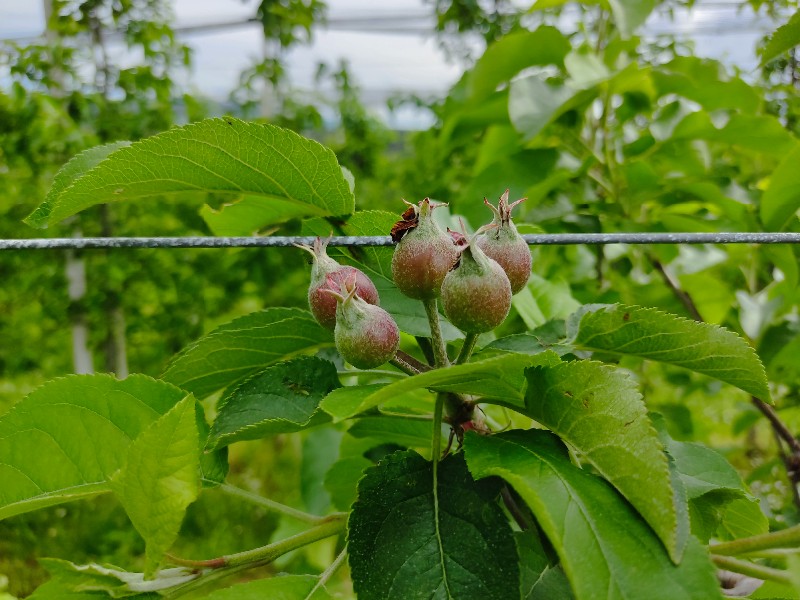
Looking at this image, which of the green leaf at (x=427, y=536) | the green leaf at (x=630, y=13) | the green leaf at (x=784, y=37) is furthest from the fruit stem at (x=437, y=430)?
the green leaf at (x=630, y=13)

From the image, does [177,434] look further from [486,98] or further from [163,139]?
[486,98]

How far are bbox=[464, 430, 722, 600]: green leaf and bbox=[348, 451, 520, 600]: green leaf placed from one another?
7 cm

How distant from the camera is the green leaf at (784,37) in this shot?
73 centimetres

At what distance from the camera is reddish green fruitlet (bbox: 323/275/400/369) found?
0.47 m

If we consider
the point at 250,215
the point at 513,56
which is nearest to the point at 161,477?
the point at 250,215

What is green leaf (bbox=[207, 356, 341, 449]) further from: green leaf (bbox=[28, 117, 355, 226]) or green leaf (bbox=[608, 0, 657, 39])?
green leaf (bbox=[608, 0, 657, 39])

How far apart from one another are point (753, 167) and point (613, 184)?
105 cm

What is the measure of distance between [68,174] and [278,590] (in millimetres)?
397

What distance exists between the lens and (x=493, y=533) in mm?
489

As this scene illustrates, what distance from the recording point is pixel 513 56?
117 centimetres

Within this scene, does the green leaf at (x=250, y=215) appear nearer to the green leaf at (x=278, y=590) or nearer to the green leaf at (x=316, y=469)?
the green leaf at (x=278, y=590)

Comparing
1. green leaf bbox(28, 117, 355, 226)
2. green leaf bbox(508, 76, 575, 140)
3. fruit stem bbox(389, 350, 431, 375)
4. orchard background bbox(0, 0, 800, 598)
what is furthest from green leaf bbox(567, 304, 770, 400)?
green leaf bbox(508, 76, 575, 140)

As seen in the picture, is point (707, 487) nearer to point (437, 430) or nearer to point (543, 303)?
point (437, 430)

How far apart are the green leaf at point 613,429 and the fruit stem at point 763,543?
0.09 m
